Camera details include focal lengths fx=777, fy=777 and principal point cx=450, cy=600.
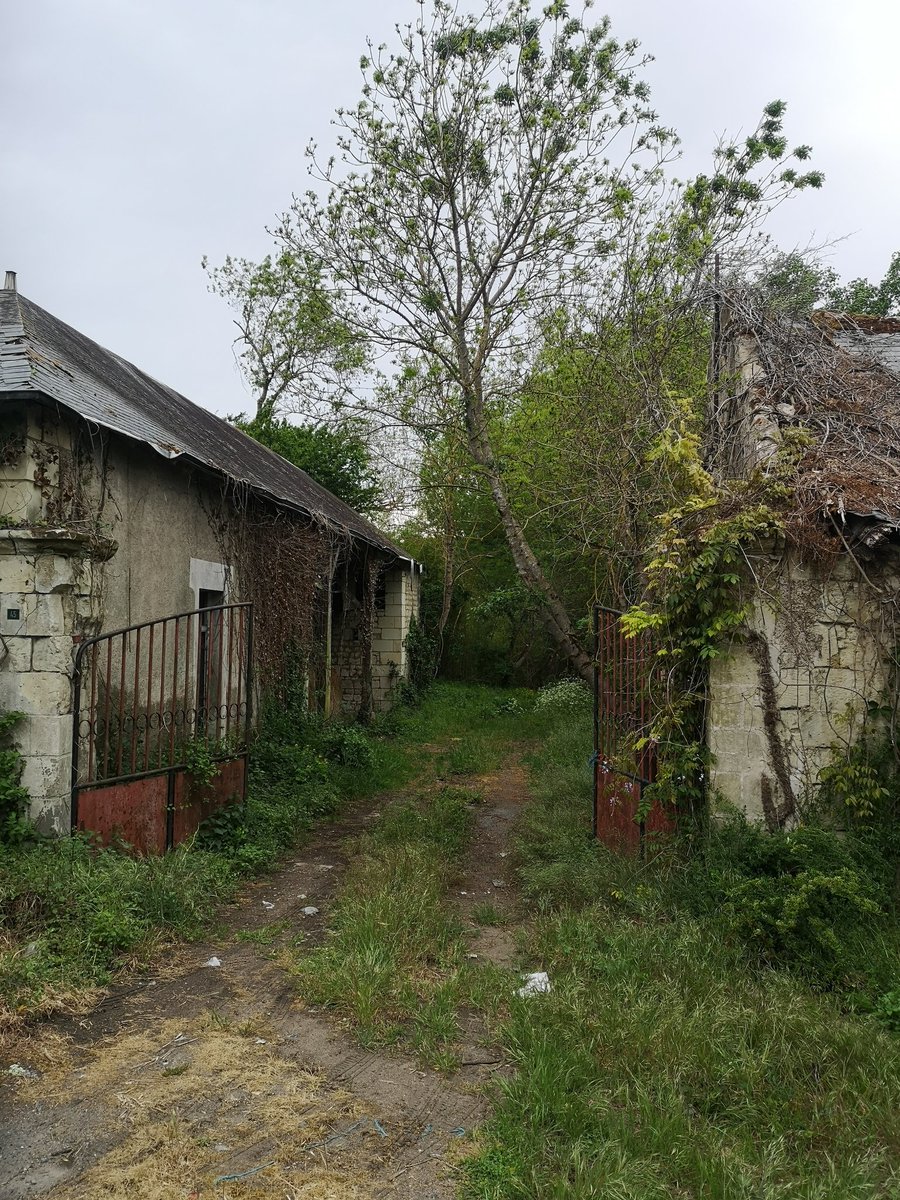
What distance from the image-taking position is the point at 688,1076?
139 inches

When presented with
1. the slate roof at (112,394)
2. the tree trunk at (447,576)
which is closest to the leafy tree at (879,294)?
the tree trunk at (447,576)

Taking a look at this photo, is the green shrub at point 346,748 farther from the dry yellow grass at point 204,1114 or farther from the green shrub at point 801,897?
the dry yellow grass at point 204,1114

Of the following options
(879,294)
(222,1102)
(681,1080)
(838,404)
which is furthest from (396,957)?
(879,294)

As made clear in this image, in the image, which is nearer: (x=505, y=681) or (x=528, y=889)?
(x=528, y=889)

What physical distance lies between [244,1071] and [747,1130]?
226cm

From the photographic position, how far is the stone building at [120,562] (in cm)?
570

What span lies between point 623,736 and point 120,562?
180 inches

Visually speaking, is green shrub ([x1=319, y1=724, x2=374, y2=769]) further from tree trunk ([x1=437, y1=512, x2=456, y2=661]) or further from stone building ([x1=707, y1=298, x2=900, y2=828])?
tree trunk ([x1=437, y1=512, x2=456, y2=661])

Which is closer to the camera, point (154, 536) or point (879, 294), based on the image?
point (154, 536)

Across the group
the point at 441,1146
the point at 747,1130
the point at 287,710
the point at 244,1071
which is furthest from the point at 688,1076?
the point at 287,710

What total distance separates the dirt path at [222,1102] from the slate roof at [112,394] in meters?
4.01

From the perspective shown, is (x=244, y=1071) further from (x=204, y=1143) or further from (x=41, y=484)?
(x=41, y=484)

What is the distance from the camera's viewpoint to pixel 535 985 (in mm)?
4449

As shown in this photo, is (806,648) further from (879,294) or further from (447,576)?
(879,294)
